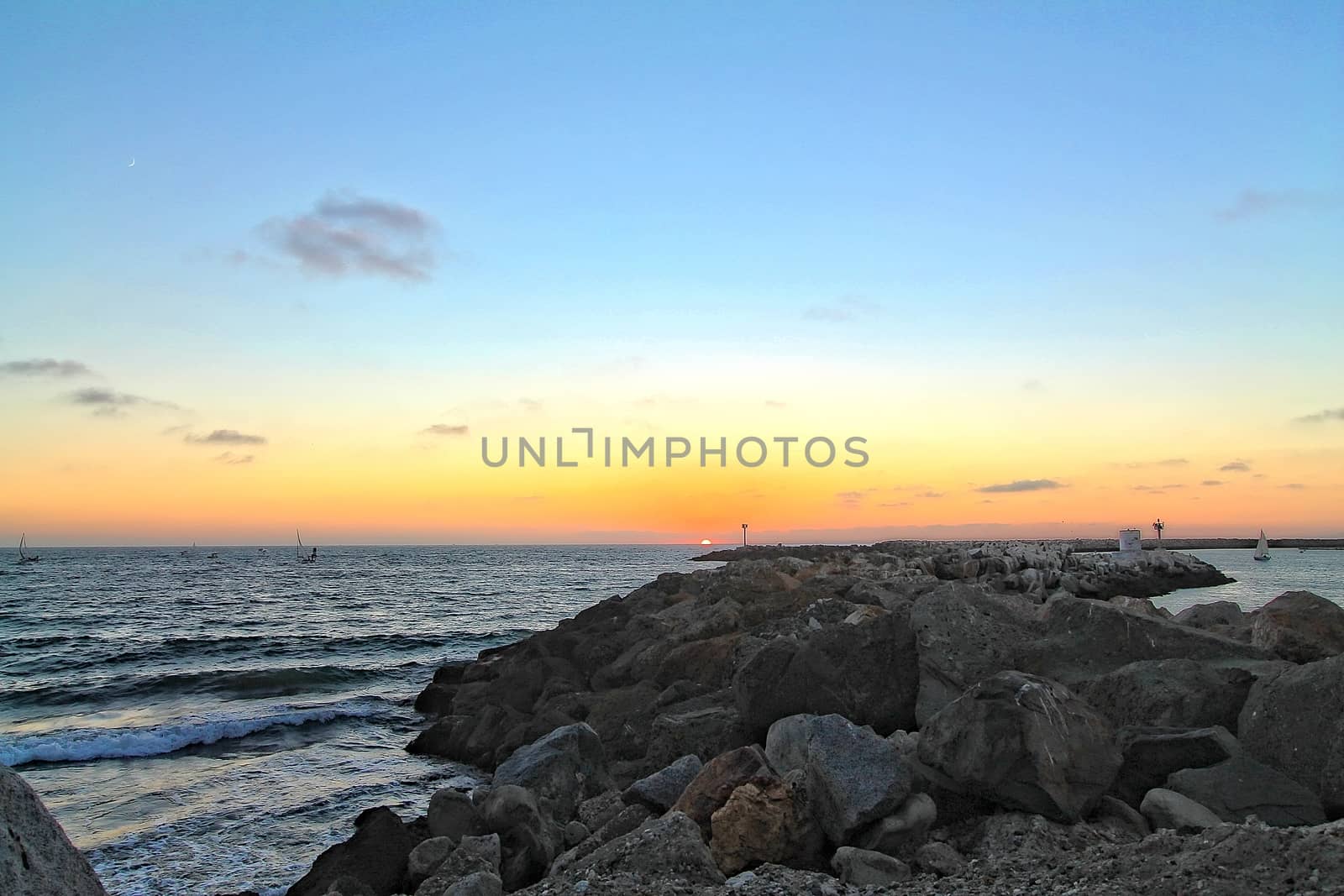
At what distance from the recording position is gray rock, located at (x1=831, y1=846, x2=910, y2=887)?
480cm

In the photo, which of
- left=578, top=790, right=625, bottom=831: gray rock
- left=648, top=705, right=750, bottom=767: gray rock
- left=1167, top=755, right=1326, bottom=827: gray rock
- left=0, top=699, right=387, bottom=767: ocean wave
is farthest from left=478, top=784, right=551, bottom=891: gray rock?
left=0, top=699, right=387, bottom=767: ocean wave

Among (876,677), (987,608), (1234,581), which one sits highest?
(987,608)

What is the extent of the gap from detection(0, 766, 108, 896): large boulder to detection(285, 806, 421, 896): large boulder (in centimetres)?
368

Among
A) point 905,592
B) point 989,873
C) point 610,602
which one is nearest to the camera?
point 989,873

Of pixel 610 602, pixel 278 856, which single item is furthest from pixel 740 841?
pixel 610 602

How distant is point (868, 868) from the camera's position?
4863 millimetres

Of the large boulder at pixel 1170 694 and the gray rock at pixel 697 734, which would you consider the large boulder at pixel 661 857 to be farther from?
the large boulder at pixel 1170 694

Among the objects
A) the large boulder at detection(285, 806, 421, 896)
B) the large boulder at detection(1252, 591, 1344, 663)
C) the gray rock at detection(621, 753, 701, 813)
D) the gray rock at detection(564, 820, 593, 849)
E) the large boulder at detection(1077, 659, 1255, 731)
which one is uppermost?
the large boulder at detection(1252, 591, 1344, 663)

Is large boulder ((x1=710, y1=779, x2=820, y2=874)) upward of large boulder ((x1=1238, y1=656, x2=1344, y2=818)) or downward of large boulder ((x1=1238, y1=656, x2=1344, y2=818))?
downward

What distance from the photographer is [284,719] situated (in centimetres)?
1605

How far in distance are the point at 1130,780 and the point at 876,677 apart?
7.02 ft

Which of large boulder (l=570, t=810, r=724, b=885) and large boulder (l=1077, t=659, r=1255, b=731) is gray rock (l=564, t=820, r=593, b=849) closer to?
large boulder (l=570, t=810, r=724, b=885)

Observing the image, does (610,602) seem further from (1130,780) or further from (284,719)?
(1130,780)

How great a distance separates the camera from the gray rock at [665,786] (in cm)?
670
